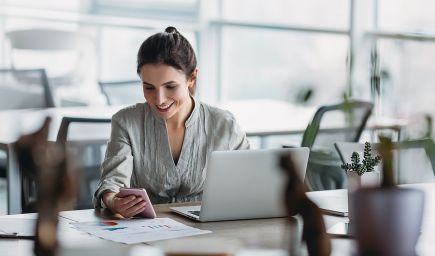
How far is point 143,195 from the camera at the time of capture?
2.62m

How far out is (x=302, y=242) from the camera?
152cm

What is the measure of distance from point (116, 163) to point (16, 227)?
549 mm

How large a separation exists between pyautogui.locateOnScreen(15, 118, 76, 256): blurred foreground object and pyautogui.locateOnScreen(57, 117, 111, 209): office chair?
8.22ft

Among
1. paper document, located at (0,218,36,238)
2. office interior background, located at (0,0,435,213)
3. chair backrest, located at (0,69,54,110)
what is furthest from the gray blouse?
office interior background, located at (0,0,435,213)

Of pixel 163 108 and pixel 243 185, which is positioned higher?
pixel 163 108

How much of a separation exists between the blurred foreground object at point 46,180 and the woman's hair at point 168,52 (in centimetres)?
181

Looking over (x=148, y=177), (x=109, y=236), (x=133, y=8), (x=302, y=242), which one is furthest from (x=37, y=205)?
(x=133, y=8)

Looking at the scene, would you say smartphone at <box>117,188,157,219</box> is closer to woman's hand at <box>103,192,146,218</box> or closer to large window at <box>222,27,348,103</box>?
woman's hand at <box>103,192,146,218</box>

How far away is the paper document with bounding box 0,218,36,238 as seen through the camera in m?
2.41

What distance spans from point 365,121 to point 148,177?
5.37 ft

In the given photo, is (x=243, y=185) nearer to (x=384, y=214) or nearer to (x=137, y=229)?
(x=137, y=229)

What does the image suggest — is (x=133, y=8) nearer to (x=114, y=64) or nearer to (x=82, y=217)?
(x=114, y=64)

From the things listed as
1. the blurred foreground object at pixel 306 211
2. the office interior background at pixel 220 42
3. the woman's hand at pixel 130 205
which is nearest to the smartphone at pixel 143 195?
the woman's hand at pixel 130 205

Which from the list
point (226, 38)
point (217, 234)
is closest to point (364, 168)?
point (217, 234)
